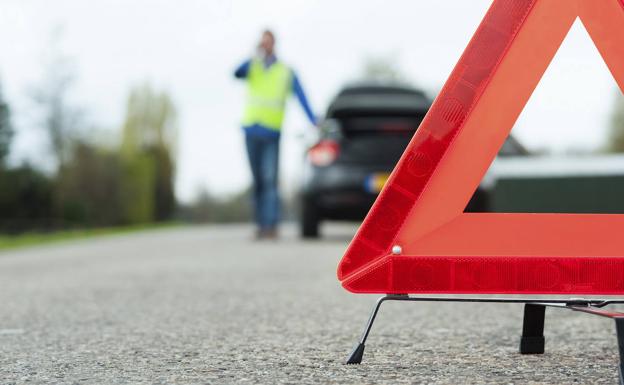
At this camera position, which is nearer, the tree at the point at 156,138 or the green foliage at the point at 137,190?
the green foliage at the point at 137,190

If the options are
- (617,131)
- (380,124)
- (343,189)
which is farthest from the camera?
(617,131)

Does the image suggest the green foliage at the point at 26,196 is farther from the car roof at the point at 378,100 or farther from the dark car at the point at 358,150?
the dark car at the point at 358,150

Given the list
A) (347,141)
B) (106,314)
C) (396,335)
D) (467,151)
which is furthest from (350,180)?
(467,151)

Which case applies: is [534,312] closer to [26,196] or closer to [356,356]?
[356,356]

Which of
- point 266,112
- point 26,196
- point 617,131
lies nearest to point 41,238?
point 266,112

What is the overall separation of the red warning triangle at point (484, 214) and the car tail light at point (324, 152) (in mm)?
7602

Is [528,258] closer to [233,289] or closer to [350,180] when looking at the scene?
[233,289]

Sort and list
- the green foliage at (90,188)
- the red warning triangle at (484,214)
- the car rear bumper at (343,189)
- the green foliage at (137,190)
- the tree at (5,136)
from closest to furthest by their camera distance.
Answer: the red warning triangle at (484,214) < the car rear bumper at (343,189) < the tree at (5,136) < the green foliage at (90,188) < the green foliage at (137,190)

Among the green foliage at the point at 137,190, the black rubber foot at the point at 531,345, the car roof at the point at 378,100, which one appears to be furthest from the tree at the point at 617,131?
the black rubber foot at the point at 531,345

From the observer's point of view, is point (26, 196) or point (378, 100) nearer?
point (378, 100)

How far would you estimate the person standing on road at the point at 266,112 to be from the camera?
991cm

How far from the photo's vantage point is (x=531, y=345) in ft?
9.61

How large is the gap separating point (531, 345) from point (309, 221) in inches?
329

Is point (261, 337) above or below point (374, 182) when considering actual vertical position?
below
